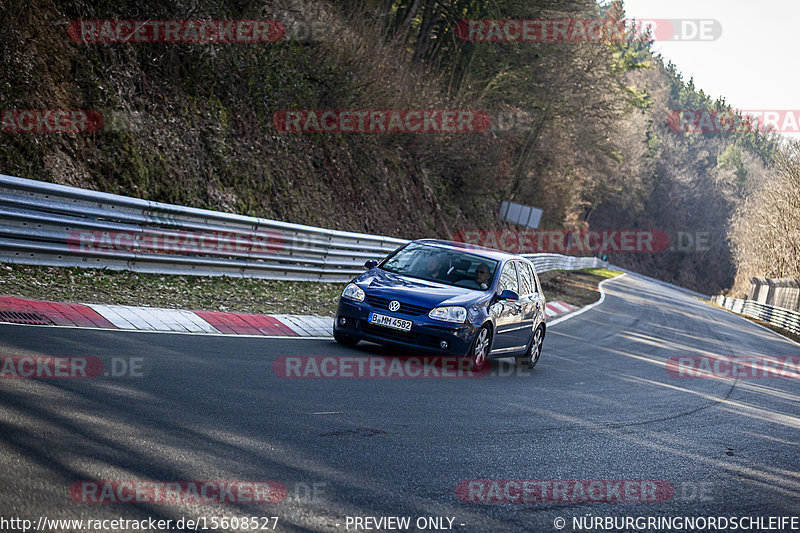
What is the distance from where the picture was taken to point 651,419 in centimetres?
966

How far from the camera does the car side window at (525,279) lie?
1286cm

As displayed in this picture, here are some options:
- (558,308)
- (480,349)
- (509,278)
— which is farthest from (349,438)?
(558,308)

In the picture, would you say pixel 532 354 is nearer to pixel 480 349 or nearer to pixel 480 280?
pixel 480 280

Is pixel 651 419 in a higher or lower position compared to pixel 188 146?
lower

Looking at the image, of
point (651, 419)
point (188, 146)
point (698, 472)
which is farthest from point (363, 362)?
point (188, 146)

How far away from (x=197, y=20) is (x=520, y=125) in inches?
958

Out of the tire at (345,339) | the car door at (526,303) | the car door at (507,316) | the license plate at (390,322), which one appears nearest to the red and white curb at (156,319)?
the tire at (345,339)

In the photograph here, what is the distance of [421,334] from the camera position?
10531 millimetres

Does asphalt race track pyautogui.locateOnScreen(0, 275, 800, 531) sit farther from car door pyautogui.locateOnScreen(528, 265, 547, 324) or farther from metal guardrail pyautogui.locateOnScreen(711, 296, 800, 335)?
metal guardrail pyautogui.locateOnScreen(711, 296, 800, 335)

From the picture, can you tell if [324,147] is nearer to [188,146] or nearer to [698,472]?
[188,146]

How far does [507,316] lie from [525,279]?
1422 mm

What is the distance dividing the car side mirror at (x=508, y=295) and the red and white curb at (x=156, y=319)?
101 inches

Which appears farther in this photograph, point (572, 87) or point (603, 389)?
point (572, 87)

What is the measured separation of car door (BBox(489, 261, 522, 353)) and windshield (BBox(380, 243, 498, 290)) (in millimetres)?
270
